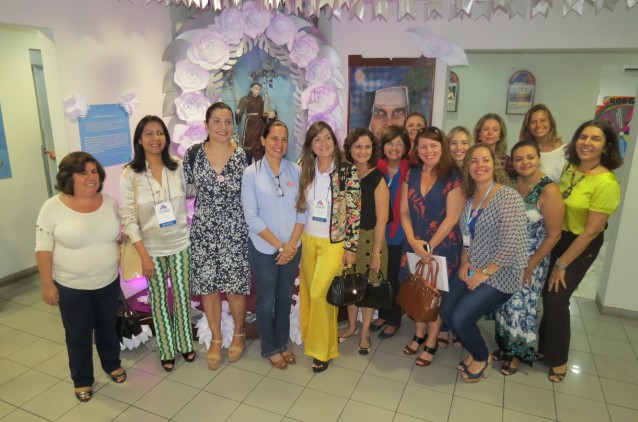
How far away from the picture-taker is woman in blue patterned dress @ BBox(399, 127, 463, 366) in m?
2.56

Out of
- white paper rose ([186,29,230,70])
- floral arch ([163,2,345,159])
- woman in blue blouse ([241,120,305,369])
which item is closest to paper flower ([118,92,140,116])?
floral arch ([163,2,345,159])

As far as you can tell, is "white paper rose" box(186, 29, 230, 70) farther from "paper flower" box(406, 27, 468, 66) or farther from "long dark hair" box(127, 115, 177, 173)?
"paper flower" box(406, 27, 468, 66)

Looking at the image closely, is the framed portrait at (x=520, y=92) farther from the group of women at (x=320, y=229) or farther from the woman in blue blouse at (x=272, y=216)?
the woman in blue blouse at (x=272, y=216)

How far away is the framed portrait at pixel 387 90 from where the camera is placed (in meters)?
3.92

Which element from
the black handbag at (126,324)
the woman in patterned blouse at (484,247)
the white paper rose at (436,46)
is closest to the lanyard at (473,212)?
the woman in patterned blouse at (484,247)

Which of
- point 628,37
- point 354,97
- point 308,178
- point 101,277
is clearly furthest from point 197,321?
point 628,37

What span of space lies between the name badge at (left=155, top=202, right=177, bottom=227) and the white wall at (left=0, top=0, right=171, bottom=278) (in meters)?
1.24

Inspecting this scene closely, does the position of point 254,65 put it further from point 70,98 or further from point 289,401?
point 289,401

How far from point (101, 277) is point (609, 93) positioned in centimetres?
697

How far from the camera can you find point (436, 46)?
12.4ft

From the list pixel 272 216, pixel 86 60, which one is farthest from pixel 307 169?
pixel 86 60

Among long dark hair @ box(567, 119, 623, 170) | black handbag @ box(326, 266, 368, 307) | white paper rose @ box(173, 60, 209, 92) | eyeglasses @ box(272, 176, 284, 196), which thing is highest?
white paper rose @ box(173, 60, 209, 92)

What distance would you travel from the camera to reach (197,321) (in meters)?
3.23

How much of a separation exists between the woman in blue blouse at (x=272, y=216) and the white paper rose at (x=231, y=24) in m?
1.47
